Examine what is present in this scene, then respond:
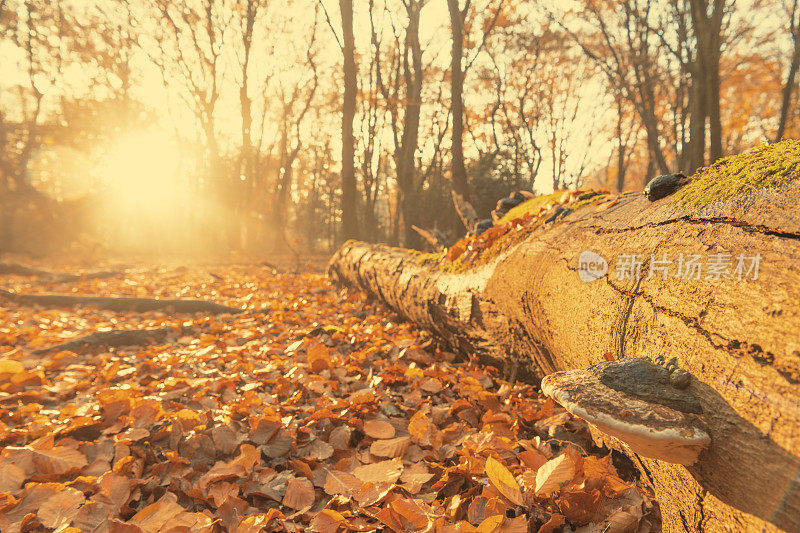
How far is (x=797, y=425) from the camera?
0.73m

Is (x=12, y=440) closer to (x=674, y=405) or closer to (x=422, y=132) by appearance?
(x=674, y=405)

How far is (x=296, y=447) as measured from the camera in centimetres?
182

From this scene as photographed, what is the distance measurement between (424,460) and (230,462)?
0.88 metres

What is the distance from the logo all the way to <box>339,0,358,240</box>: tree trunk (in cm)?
720

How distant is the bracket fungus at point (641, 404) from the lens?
0.75m

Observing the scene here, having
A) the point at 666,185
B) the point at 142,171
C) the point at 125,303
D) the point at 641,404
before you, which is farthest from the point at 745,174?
the point at 142,171

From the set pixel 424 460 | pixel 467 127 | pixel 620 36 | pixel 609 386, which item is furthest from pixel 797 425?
pixel 467 127

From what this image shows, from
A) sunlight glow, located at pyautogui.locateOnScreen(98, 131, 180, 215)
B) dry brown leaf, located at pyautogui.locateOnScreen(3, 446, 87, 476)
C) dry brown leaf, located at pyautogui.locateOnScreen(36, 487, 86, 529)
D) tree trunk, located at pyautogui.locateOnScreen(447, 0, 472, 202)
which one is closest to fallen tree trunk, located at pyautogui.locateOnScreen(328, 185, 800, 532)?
dry brown leaf, located at pyautogui.locateOnScreen(36, 487, 86, 529)

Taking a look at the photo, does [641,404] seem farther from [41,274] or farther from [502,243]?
[41,274]

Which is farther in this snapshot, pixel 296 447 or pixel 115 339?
pixel 115 339

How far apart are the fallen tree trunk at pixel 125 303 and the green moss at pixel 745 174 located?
4962mm

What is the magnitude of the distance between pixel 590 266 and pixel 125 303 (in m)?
6.05

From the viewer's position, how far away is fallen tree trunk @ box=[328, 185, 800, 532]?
0.79m

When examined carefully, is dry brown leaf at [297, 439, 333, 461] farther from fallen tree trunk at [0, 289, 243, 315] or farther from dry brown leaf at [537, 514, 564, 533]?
fallen tree trunk at [0, 289, 243, 315]
